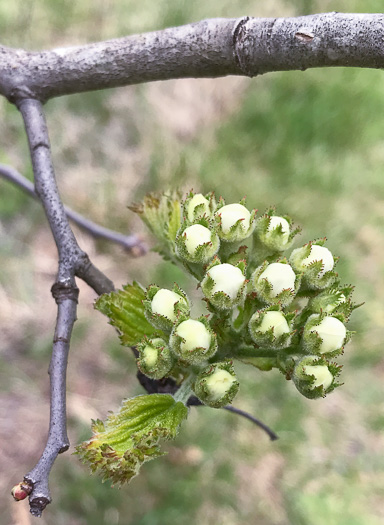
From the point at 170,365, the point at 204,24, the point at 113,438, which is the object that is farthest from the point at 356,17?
the point at 113,438

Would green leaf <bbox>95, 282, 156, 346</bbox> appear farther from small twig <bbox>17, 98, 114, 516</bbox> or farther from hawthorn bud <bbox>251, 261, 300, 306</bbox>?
hawthorn bud <bbox>251, 261, 300, 306</bbox>

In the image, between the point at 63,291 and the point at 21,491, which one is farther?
the point at 63,291

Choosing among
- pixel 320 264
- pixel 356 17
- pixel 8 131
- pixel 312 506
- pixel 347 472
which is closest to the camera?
pixel 356 17

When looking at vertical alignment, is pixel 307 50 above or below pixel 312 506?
below

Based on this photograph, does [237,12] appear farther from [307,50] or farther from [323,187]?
[307,50]

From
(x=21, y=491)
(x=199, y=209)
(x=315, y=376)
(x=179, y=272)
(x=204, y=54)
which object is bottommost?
(x=21, y=491)

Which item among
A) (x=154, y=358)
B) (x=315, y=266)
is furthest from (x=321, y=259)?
(x=154, y=358)

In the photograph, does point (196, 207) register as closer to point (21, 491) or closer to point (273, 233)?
point (273, 233)
